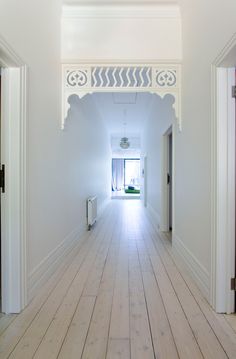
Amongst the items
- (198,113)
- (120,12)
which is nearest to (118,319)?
(198,113)

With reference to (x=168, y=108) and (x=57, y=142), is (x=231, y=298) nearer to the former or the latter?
(x=57, y=142)

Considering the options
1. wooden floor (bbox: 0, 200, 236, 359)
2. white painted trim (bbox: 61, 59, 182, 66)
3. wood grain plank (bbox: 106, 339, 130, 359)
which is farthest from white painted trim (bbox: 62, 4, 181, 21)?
wood grain plank (bbox: 106, 339, 130, 359)

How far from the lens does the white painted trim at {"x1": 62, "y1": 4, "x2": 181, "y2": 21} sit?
296cm

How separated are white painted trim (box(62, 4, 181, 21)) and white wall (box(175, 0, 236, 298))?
18 cm

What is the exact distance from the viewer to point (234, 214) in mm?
1861

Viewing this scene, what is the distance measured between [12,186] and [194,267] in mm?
1855

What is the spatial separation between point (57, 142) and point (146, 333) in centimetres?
212

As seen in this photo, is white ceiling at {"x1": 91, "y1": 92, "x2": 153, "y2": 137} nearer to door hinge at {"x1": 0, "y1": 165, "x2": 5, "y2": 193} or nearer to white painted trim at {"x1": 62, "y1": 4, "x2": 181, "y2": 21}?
white painted trim at {"x1": 62, "y1": 4, "x2": 181, "y2": 21}

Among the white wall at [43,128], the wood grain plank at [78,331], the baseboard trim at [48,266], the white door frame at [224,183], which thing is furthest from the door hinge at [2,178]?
the white door frame at [224,183]

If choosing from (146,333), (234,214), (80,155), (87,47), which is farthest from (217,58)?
(80,155)

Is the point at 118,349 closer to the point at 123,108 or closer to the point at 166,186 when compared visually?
the point at 166,186

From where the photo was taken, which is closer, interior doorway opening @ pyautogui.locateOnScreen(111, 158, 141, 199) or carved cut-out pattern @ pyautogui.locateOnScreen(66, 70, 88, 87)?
carved cut-out pattern @ pyautogui.locateOnScreen(66, 70, 88, 87)

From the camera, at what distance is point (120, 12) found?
2.99 meters

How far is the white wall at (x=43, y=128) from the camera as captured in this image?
6.38 ft
